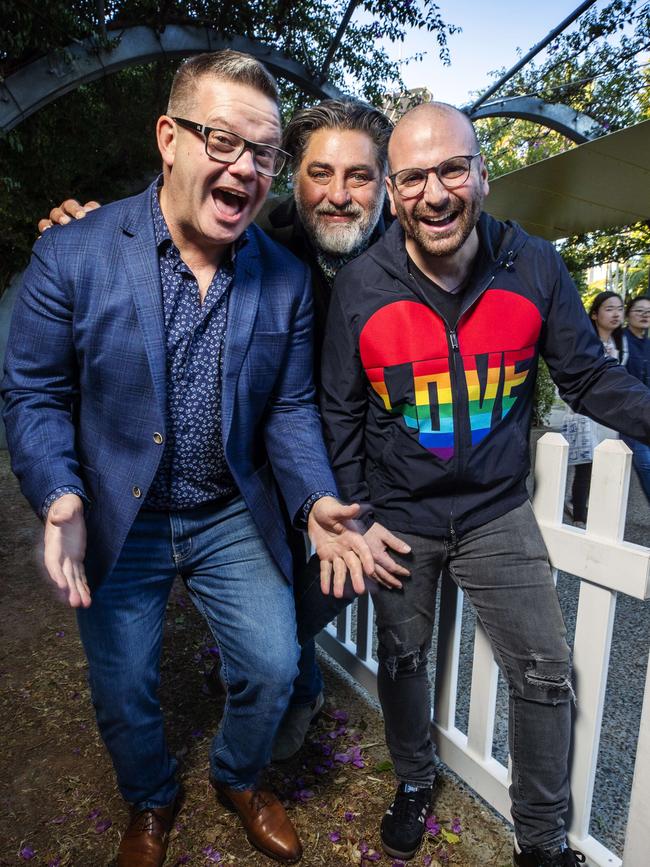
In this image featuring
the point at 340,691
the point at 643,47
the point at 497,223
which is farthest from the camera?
the point at 643,47

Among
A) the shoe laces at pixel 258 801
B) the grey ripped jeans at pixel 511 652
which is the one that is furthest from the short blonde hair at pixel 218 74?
the shoe laces at pixel 258 801

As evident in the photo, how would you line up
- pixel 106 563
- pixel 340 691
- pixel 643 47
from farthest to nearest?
pixel 643 47 → pixel 340 691 → pixel 106 563

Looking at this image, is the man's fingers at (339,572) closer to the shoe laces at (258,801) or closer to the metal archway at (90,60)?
the shoe laces at (258,801)

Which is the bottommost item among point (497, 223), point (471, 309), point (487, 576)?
point (487, 576)

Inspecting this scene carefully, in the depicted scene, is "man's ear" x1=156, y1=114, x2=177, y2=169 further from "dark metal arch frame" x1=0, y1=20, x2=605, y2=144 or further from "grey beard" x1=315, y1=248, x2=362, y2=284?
"dark metal arch frame" x1=0, y1=20, x2=605, y2=144

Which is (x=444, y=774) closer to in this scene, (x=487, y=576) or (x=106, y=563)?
(x=487, y=576)

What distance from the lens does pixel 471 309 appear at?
73.1 inches

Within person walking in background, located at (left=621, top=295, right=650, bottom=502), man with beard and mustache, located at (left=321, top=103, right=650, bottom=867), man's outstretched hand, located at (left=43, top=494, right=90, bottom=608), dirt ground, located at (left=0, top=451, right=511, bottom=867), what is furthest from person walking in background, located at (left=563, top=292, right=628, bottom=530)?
man's outstretched hand, located at (left=43, top=494, right=90, bottom=608)

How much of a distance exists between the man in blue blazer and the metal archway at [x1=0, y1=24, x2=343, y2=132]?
5.30 metres

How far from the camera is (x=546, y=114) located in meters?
9.29

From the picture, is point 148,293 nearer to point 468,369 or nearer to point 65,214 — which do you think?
point 65,214

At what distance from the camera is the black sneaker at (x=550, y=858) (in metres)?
1.79

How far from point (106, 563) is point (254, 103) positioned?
1.43m

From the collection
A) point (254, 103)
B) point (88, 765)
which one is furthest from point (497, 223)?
point (88, 765)
